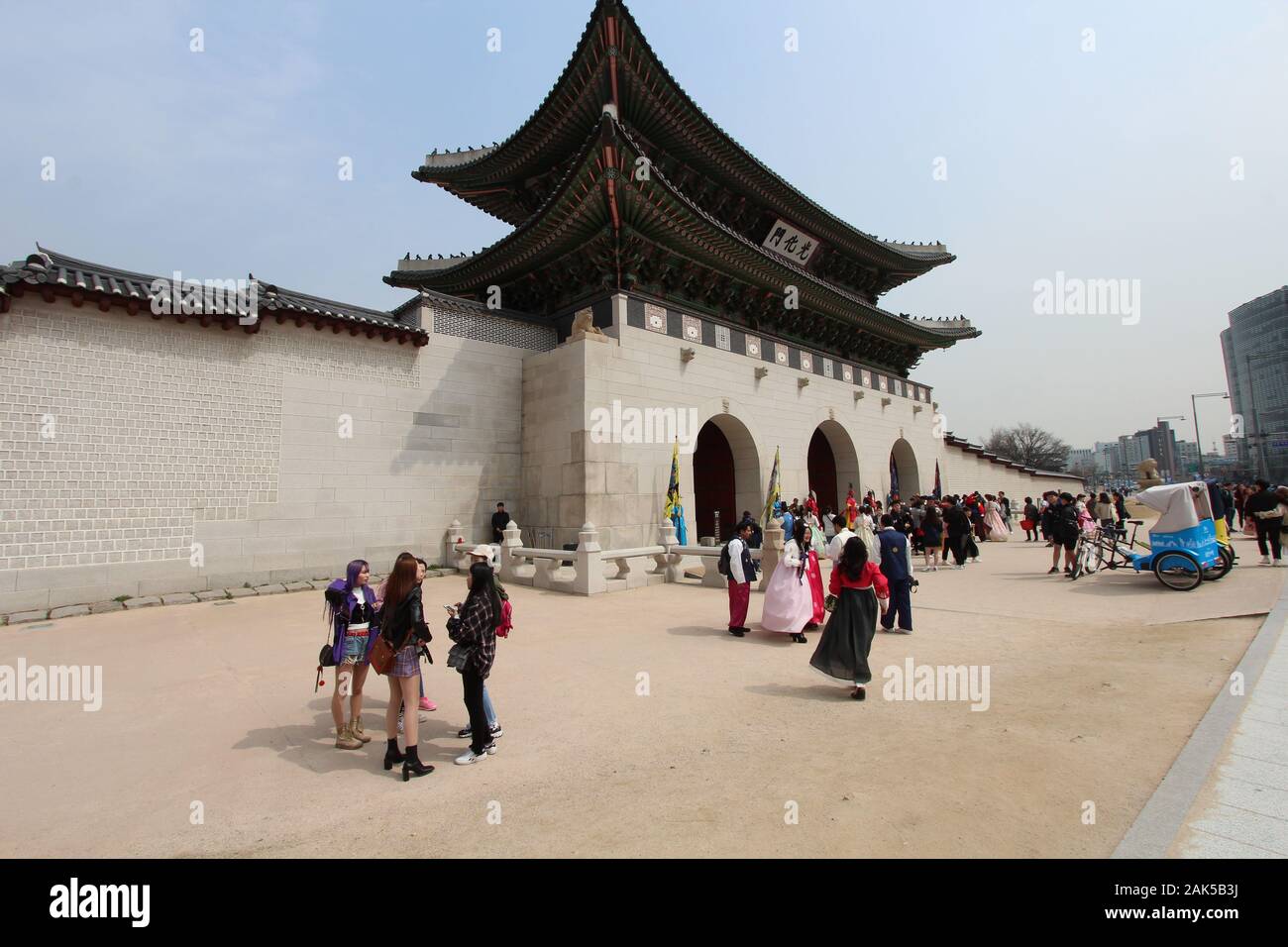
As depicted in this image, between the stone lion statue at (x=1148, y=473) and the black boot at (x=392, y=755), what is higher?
the stone lion statue at (x=1148, y=473)

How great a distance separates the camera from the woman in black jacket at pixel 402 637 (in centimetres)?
369

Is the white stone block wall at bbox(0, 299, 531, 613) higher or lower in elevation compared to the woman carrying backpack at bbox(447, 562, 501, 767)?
higher

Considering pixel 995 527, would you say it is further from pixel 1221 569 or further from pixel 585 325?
pixel 585 325

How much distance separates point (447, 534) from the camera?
1341cm

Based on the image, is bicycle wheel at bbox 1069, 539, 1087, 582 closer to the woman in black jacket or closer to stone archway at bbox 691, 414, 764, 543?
stone archway at bbox 691, 414, 764, 543

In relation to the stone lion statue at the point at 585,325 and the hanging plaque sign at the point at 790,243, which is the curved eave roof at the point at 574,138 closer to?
the hanging plaque sign at the point at 790,243

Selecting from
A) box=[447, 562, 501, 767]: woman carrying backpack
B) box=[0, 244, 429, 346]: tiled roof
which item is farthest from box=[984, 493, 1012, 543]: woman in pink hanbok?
box=[447, 562, 501, 767]: woman carrying backpack

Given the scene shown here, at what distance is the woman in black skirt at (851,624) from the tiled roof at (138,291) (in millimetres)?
11584

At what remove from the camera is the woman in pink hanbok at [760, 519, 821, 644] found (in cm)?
687

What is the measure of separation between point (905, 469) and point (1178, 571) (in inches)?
712

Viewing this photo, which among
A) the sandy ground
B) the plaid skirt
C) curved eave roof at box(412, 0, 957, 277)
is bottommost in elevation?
the sandy ground

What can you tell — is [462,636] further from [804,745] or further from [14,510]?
[14,510]

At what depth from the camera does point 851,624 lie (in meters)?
5.03

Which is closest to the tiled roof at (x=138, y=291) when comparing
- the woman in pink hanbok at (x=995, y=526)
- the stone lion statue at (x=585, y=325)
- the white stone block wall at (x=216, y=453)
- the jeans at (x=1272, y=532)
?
the white stone block wall at (x=216, y=453)
